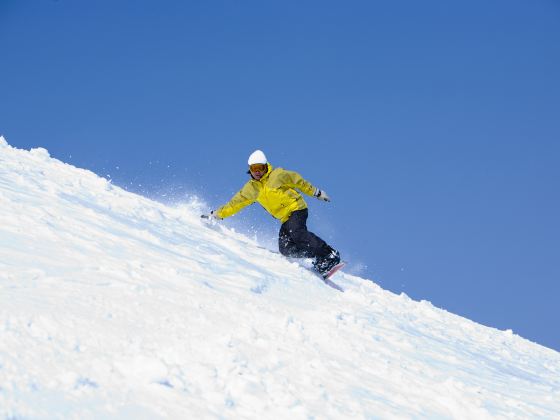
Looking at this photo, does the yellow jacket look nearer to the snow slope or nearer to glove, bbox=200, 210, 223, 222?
glove, bbox=200, 210, 223, 222

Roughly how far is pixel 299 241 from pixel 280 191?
87cm

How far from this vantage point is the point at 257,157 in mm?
8977

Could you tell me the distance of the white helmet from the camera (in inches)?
353

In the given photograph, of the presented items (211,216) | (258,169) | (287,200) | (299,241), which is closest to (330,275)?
(299,241)

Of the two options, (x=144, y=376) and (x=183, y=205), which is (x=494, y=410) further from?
(x=183, y=205)

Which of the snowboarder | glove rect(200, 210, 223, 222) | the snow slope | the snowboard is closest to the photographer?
the snow slope

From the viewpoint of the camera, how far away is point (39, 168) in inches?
352

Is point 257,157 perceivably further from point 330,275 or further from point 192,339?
point 192,339

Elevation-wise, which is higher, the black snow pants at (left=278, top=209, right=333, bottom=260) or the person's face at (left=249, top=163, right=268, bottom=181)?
the person's face at (left=249, top=163, right=268, bottom=181)

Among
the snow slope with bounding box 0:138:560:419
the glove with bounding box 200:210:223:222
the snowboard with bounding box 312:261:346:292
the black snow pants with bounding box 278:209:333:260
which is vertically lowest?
the snow slope with bounding box 0:138:560:419

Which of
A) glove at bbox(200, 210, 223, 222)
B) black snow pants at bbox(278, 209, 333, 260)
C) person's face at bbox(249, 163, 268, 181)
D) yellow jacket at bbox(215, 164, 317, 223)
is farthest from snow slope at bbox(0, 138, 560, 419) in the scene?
glove at bbox(200, 210, 223, 222)

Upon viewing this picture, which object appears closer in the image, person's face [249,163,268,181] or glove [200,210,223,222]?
person's face [249,163,268,181]

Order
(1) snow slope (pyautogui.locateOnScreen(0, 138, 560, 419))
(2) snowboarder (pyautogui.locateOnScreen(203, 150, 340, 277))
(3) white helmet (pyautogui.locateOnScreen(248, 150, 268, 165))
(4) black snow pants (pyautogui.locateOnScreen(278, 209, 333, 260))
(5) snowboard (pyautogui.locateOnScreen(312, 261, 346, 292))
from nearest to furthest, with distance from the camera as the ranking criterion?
(1) snow slope (pyautogui.locateOnScreen(0, 138, 560, 419)) < (5) snowboard (pyautogui.locateOnScreen(312, 261, 346, 292)) < (4) black snow pants (pyautogui.locateOnScreen(278, 209, 333, 260)) < (2) snowboarder (pyautogui.locateOnScreen(203, 150, 340, 277)) < (3) white helmet (pyautogui.locateOnScreen(248, 150, 268, 165))

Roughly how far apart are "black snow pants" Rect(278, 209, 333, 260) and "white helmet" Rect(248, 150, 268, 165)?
0.97m
